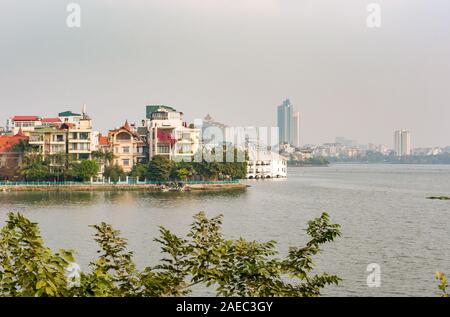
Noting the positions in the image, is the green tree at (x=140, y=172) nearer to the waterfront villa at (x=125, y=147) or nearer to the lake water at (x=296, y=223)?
the waterfront villa at (x=125, y=147)

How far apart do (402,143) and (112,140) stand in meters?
145

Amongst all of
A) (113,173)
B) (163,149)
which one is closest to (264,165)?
(163,149)

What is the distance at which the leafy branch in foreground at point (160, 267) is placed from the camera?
3.94 m

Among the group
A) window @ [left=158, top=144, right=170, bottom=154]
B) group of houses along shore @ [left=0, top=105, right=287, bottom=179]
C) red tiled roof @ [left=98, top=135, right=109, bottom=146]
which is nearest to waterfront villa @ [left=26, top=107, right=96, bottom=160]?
group of houses along shore @ [left=0, top=105, right=287, bottom=179]

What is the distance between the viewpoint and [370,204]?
27.7m

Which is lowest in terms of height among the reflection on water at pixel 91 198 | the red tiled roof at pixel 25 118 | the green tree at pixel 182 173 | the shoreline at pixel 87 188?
the reflection on water at pixel 91 198

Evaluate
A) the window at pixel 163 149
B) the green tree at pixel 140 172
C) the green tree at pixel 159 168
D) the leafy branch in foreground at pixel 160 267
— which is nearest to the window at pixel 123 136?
the window at pixel 163 149

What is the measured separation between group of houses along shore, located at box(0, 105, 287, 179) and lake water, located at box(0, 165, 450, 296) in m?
6.04

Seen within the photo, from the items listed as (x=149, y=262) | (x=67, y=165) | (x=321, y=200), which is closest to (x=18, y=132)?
(x=67, y=165)

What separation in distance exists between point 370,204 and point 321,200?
9.64ft

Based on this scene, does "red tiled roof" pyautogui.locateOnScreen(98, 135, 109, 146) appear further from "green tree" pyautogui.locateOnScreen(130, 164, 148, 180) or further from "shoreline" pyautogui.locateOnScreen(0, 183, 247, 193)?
"shoreline" pyautogui.locateOnScreen(0, 183, 247, 193)

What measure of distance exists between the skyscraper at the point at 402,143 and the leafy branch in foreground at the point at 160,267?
170 meters

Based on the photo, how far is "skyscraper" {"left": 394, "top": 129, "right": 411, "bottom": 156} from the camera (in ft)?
Answer: 554
